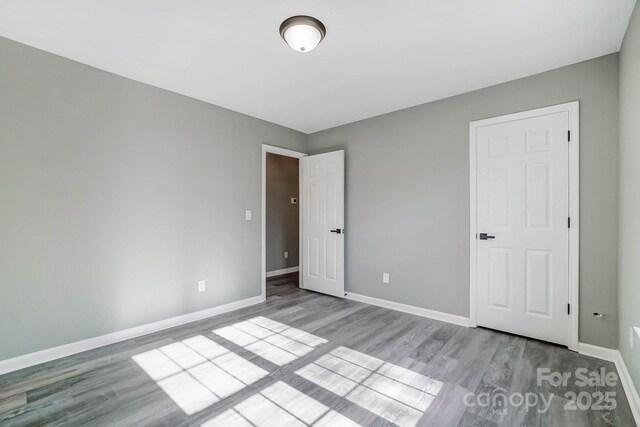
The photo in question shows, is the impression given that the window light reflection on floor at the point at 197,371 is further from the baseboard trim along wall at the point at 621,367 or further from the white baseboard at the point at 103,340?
the baseboard trim along wall at the point at 621,367

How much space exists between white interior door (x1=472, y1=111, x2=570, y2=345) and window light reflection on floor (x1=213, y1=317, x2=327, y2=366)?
1.88 meters

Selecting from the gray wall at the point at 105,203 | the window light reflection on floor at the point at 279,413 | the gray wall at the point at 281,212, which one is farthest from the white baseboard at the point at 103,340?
the gray wall at the point at 281,212

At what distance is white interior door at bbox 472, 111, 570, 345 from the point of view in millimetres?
2555

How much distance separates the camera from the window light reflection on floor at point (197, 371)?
6.22ft

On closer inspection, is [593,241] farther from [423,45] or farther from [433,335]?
[423,45]

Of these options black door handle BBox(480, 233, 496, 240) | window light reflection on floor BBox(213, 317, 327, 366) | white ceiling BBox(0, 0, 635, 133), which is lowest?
window light reflection on floor BBox(213, 317, 327, 366)

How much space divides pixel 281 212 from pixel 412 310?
333 centimetres

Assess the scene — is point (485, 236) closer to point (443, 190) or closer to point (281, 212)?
point (443, 190)

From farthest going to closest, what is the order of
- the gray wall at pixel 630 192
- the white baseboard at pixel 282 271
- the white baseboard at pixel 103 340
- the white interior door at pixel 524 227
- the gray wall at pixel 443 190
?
the white baseboard at pixel 282 271 < the white interior door at pixel 524 227 < the gray wall at pixel 443 190 < the white baseboard at pixel 103 340 < the gray wall at pixel 630 192

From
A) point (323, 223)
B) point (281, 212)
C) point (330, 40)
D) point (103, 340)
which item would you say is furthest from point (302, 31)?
point (281, 212)

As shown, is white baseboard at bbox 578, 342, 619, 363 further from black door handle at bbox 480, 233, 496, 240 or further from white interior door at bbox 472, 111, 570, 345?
black door handle at bbox 480, 233, 496, 240

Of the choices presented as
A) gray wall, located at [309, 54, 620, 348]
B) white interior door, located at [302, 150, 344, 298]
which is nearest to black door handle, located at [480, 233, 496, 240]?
gray wall, located at [309, 54, 620, 348]

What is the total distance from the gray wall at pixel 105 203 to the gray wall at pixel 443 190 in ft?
5.48

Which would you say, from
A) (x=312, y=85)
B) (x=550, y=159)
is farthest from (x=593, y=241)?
(x=312, y=85)
